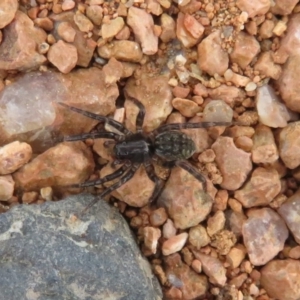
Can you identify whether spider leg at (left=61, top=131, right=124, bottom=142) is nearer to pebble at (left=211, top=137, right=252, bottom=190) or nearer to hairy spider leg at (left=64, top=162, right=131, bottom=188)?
hairy spider leg at (left=64, top=162, right=131, bottom=188)

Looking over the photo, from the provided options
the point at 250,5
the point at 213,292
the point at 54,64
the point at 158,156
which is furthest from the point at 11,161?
the point at 250,5

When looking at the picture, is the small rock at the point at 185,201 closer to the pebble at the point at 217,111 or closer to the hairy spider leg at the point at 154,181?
the hairy spider leg at the point at 154,181

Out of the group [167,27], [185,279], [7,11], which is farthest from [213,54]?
[185,279]

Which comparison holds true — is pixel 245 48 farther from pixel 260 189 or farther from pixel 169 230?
pixel 169 230

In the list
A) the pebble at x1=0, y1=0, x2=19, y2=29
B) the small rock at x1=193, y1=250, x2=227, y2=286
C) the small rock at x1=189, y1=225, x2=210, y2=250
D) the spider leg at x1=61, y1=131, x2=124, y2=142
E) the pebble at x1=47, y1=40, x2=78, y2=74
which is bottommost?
the small rock at x1=193, y1=250, x2=227, y2=286

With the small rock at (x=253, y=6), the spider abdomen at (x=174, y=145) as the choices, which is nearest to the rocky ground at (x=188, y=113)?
the small rock at (x=253, y=6)

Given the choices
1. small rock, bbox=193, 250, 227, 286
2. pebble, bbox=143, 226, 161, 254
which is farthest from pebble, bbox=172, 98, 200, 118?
small rock, bbox=193, 250, 227, 286
